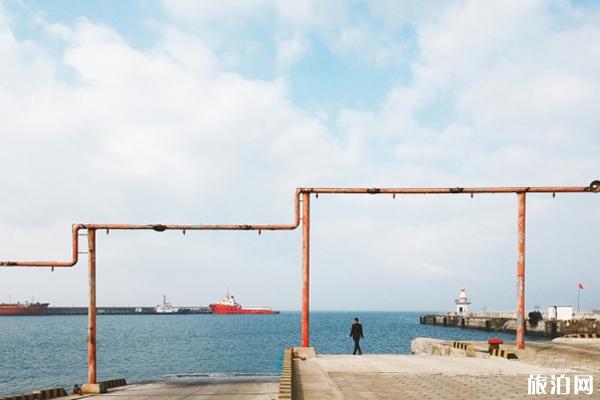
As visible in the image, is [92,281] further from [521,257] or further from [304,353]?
[521,257]

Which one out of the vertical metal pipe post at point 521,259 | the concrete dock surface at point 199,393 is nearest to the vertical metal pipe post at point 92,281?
the concrete dock surface at point 199,393

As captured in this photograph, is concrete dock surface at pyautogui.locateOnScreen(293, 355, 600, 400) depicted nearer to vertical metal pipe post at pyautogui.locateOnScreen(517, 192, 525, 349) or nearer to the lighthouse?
vertical metal pipe post at pyautogui.locateOnScreen(517, 192, 525, 349)

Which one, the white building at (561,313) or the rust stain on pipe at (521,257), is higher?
the rust stain on pipe at (521,257)

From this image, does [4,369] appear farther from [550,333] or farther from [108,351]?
[550,333]

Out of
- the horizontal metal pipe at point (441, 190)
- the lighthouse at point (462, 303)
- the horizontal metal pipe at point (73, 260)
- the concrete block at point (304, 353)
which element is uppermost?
the horizontal metal pipe at point (441, 190)

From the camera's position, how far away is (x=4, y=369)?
5650 cm

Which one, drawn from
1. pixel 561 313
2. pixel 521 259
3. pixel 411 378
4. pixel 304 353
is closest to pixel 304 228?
pixel 304 353

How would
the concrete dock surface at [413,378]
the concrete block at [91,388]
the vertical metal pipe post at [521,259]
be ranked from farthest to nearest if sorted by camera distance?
the vertical metal pipe post at [521,259]
the concrete block at [91,388]
the concrete dock surface at [413,378]

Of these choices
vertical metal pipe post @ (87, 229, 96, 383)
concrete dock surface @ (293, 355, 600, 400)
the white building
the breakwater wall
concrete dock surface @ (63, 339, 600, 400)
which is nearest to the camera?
concrete dock surface @ (293, 355, 600, 400)

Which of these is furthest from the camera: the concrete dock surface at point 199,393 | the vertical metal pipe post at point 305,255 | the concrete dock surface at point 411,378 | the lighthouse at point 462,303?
the lighthouse at point 462,303

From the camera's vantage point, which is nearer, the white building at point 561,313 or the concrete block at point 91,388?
the concrete block at point 91,388

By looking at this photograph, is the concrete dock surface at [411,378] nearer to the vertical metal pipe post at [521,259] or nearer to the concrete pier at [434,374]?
the concrete pier at [434,374]

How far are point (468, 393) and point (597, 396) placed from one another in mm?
2736

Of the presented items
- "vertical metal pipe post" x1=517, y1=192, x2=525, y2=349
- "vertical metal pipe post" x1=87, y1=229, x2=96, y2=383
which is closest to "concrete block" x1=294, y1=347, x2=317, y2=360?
"vertical metal pipe post" x1=87, y1=229, x2=96, y2=383
